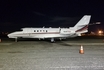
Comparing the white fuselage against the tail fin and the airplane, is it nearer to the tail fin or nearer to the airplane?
the airplane

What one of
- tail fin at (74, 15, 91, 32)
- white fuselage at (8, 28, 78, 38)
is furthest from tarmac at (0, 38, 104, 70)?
tail fin at (74, 15, 91, 32)

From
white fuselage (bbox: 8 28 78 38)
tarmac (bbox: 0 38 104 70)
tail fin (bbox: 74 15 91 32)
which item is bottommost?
tarmac (bbox: 0 38 104 70)

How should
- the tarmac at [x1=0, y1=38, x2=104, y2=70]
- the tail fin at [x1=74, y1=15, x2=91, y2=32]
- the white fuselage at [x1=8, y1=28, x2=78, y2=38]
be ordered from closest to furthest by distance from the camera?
the tarmac at [x1=0, y1=38, x2=104, y2=70] < the tail fin at [x1=74, y1=15, x2=91, y2=32] < the white fuselage at [x1=8, y1=28, x2=78, y2=38]

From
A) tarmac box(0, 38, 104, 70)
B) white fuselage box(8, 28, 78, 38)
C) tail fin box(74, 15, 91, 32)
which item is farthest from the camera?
white fuselage box(8, 28, 78, 38)

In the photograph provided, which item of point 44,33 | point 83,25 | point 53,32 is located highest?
point 83,25

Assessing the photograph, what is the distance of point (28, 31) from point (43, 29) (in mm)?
2969

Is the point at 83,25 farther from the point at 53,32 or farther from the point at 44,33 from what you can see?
the point at 44,33

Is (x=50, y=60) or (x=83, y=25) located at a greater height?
(x=83, y=25)

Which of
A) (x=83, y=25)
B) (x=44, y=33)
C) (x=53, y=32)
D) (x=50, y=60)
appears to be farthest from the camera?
(x=53, y=32)

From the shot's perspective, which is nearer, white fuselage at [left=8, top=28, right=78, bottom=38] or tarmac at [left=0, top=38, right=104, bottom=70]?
tarmac at [left=0, top=38, right=104, bottom=70]

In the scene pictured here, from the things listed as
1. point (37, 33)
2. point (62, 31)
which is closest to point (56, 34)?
point (62, 31)

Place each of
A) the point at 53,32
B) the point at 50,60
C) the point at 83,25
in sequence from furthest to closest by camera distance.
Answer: the point at 53,32, the point at 83,25, the point at 50,60

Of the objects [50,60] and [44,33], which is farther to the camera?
[44,33]

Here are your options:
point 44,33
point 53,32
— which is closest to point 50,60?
point 44,33
